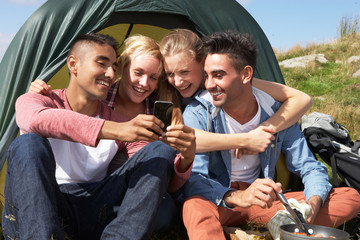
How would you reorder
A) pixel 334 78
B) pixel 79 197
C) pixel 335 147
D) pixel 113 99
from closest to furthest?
pixel 79 197 → pixel 113 99 → pixel 335 147 → pixel 334 78

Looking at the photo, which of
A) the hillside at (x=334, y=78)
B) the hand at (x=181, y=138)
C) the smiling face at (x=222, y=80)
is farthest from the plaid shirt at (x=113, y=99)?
the hillside at (x=334, y=78)

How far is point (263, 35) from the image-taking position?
3945 millimetres

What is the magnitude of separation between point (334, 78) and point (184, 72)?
7.85 metres

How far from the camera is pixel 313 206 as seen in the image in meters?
2.74

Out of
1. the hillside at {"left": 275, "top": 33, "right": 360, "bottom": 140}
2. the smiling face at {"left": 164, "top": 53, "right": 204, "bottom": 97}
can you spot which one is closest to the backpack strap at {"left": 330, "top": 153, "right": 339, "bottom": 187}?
the smiling face at {"left": 164, "top": 53, "right": 204, "bottom": 97}

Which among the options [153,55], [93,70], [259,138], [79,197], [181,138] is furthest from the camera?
[153,55]

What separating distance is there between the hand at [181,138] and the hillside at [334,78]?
494 cm

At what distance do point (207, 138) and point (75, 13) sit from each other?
155cm

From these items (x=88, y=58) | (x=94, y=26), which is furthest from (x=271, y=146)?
(x=94, y=26)

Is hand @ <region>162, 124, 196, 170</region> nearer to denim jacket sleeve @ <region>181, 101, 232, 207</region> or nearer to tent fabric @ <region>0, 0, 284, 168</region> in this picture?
denim jacket sleeve @ <region>181, 101, 232, 207</region>

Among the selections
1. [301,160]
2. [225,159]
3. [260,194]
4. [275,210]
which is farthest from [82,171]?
[301,160]

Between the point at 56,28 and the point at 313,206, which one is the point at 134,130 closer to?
the point at 313,206

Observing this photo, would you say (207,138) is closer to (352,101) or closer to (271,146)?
(271,146)

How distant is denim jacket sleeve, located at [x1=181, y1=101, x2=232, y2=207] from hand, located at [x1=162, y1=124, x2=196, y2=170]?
1.39 ft
